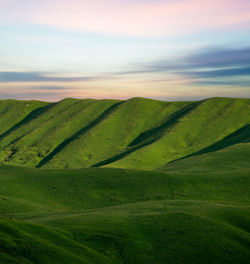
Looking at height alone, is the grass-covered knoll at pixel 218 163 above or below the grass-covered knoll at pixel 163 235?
above

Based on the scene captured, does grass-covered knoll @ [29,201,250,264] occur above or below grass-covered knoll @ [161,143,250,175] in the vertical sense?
below

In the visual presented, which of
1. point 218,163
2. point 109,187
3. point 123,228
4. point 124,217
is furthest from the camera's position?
point 218,163

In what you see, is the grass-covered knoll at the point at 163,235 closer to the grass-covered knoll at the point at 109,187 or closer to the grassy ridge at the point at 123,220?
the grassy ridge at the point at 123,220

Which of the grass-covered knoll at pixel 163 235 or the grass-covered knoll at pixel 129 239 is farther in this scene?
the grass-covered knoll at pixel 163 235

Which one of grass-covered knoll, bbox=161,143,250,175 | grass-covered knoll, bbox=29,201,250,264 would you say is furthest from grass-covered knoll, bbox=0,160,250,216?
grass-covered knoll, bbox=29,201,250,264

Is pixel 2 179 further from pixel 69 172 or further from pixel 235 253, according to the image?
pixel 235 253

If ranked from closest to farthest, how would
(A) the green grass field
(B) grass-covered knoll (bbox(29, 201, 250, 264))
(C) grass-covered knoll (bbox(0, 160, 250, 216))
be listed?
(A) the green grass field < (B) grass-covered knoll (bbox(29, 201, 250, 264)) < (C) grass-covered knoll (bbox(0, 160, 250, 216))

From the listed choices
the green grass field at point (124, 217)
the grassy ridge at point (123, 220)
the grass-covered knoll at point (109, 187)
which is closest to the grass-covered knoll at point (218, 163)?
the green grass field at point (124, 217)

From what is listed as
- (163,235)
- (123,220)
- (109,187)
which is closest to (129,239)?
A: (163,235)

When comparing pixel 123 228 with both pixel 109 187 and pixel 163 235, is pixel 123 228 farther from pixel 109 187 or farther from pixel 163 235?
pixel 109 187

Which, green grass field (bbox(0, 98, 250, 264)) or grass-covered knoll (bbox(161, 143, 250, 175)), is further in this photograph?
grass-covered knoll (bbox(161, 143, 250, 175))

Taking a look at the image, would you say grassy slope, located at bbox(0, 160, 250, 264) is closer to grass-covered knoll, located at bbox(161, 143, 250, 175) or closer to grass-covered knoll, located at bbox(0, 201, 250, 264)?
grass-covered knoll, located at bbox(0, 201, 250, 264)

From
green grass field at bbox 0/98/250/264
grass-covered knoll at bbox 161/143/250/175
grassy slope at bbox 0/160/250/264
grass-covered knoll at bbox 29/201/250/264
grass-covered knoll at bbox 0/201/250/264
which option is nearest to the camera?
grass-covered knoll at bbox 0/201/250/264

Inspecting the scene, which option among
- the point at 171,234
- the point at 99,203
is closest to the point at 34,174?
the point at 99,203
